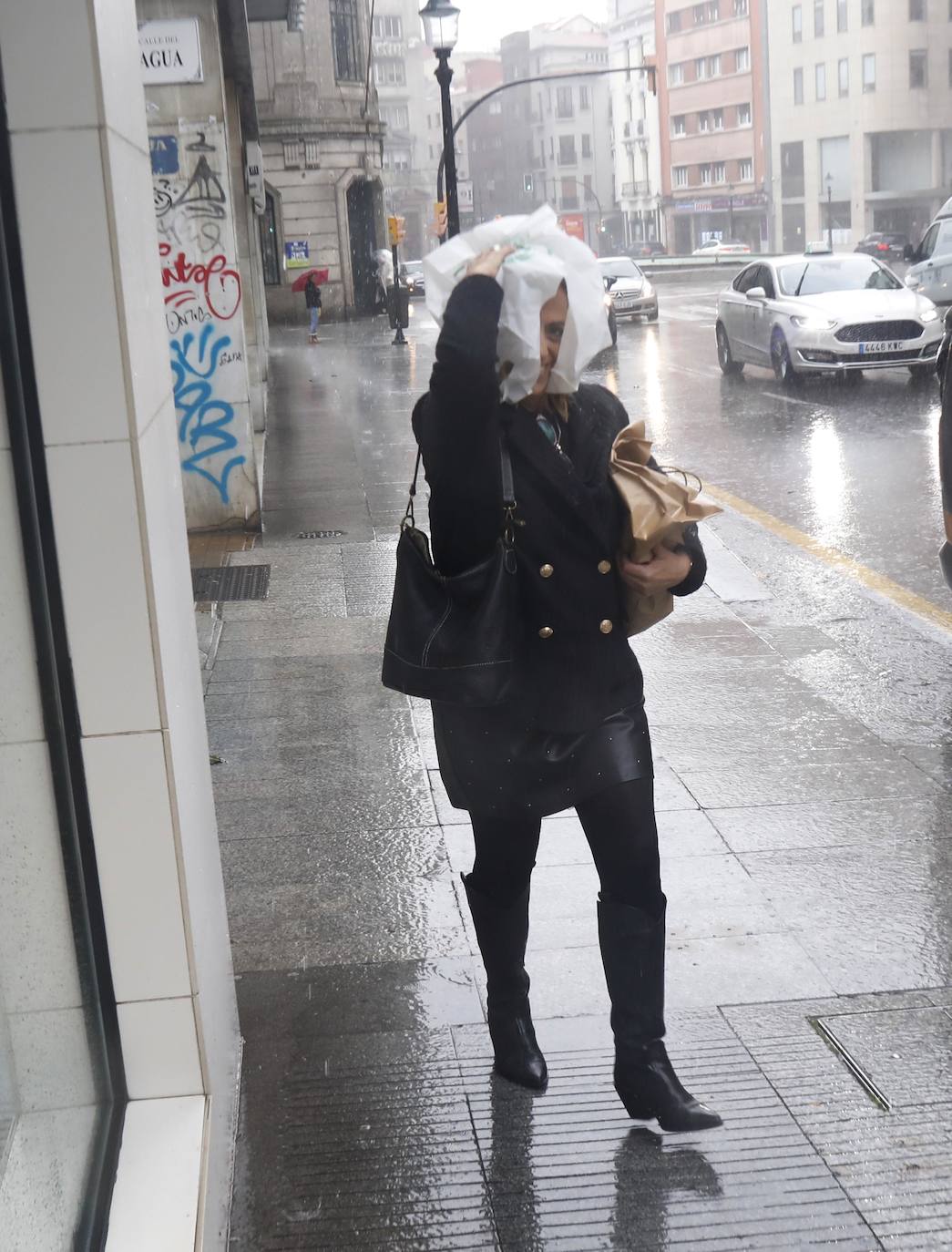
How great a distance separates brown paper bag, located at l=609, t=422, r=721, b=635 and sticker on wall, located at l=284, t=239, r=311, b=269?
42595mm

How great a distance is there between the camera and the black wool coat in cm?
295

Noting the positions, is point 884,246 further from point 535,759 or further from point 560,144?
point 560,144

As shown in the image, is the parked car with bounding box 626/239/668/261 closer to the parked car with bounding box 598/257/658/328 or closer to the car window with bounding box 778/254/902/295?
the parked car with bounding box 598/257/658/328

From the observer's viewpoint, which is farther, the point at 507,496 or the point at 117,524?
the point at 507,496

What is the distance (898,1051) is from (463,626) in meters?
1.46

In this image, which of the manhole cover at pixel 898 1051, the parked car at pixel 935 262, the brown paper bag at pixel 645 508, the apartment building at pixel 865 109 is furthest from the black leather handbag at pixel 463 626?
the apartment building at pixel 865 109

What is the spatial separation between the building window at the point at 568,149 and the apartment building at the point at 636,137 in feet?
14.6

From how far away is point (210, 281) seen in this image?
32.9 ft

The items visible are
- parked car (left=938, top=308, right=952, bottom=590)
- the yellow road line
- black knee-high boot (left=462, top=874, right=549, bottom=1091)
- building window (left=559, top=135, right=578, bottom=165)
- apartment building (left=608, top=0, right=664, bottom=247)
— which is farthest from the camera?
building window (left=559, top=135, right=578, bottom=165)

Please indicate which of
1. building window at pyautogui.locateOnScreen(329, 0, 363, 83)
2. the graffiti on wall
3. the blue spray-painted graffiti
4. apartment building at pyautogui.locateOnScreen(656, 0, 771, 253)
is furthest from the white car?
apartment building at pyautogui.locateOnScreen(656, 0, 771, 253)

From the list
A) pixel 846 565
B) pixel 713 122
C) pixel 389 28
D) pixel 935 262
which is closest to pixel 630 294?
pixel 935 262

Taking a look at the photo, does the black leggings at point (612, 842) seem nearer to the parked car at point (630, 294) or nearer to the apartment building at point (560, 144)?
the parked car at point (630, 294)

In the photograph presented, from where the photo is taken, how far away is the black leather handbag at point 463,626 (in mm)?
2941

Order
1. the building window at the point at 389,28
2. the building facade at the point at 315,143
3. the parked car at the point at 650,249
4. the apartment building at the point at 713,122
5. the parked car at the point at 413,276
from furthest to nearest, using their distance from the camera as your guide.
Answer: the building window at the point at 389,28 < the apartment building at the point at 713,122 < the parked car at the point at 650,249 < the parked car at the point at 413,276 < the building facade at the point at 315,143
